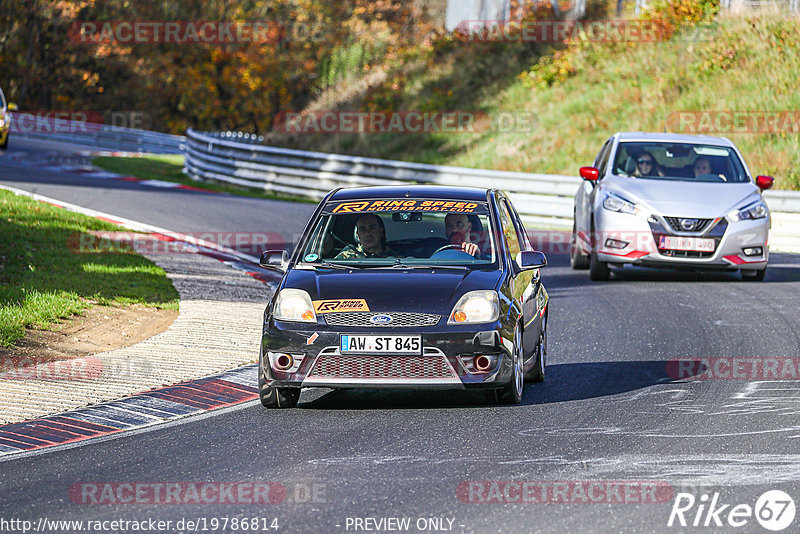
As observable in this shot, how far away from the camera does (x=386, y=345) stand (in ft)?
26.9

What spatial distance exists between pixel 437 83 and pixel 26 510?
33.5m

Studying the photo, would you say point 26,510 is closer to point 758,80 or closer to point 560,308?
point 560,308

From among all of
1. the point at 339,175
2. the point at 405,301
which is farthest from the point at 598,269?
the point at 339,175

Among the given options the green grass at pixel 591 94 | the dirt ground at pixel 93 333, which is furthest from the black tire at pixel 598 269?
the green grass at pixel 591 94

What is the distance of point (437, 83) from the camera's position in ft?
127

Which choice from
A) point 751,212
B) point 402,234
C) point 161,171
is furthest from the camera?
point 161,171

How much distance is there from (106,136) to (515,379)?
4339 cm

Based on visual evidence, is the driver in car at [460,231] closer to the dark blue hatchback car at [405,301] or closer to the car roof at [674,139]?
the dark blue hatchback car at [405,301]

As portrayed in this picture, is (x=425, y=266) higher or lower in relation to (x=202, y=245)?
higher

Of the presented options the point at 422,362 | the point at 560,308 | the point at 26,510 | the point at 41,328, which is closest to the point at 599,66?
the point at 560,308

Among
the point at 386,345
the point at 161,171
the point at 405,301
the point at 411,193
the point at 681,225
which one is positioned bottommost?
the point at 161,171

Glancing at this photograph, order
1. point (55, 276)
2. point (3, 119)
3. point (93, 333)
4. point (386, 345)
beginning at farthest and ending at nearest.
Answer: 1. point (3, 119)
2. point (55, 276)
3. point (93, 333)
4. point (386, 345)

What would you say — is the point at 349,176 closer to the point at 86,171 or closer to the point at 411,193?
the point at 86,171

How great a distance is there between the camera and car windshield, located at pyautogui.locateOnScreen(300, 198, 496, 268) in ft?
30.5
